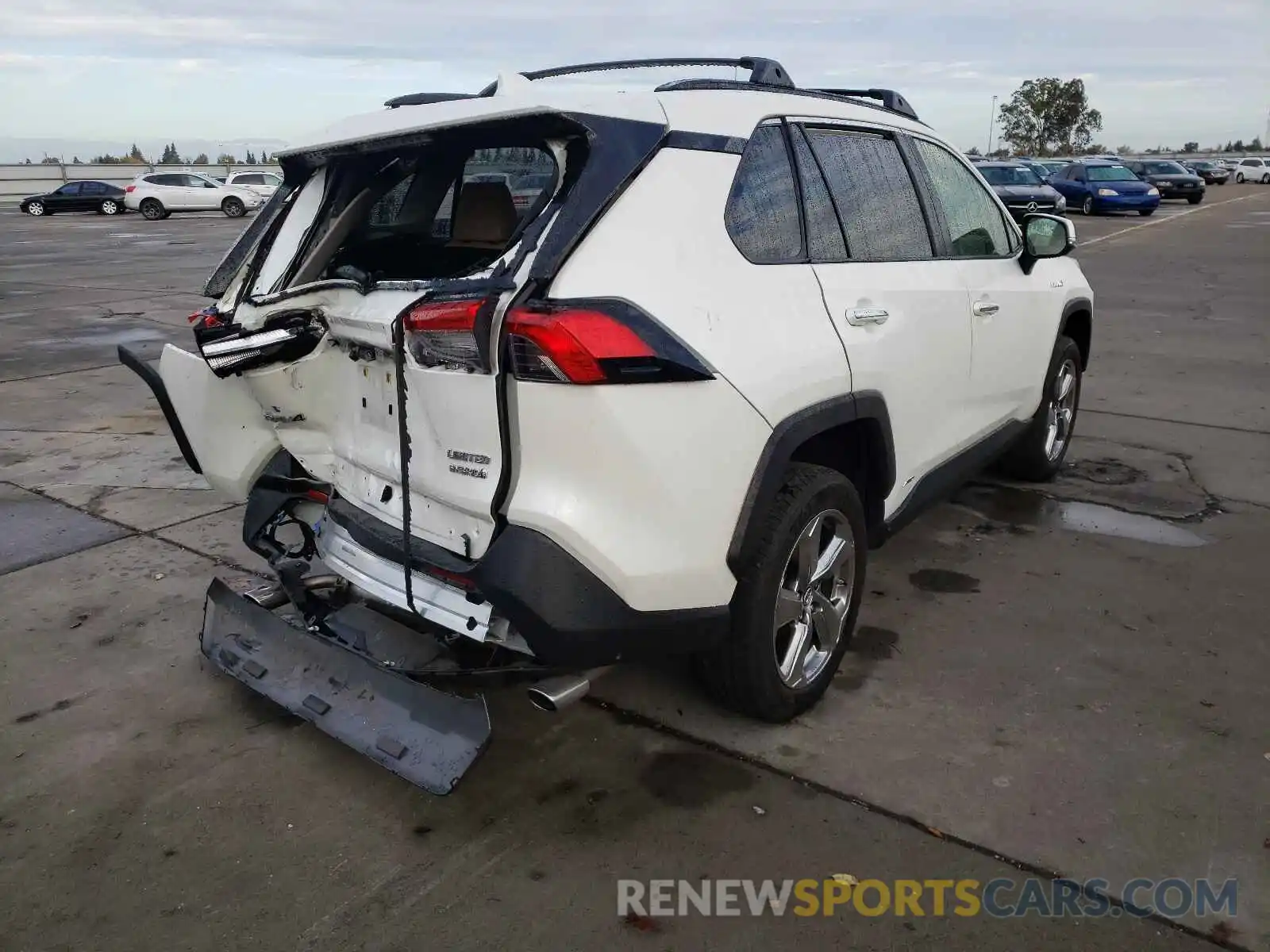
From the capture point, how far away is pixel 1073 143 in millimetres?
85750

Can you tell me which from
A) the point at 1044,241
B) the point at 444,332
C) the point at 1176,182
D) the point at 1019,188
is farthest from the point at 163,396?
the point at 1176,182

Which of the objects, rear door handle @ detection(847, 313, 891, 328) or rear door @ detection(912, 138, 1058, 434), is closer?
rear door handle @ detection(847, 313, 891, 328)

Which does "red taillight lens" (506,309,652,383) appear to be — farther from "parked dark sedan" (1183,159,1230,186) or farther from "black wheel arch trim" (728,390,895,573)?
"parked dark sedan" (1183,159,1230,186)

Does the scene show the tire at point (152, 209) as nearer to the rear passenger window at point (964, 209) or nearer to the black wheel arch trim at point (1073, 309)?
the black wheel arch trim at point (1073, 309)

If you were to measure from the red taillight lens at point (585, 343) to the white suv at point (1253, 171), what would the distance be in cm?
6173

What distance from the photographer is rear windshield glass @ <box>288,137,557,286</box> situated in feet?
10.9

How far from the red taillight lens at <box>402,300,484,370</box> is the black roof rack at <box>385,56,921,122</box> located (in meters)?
0.74

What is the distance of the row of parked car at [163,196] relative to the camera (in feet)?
112

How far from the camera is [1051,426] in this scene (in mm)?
5480

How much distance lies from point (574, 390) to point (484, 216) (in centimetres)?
128

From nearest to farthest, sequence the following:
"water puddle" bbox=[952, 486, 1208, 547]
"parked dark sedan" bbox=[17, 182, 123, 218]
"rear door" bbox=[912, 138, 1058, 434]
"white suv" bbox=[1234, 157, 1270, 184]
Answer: "rear door" bbox=[912, 138, 1058, 434] < "water puddle" bbox=[952, 486, 1208, 547] < "parked dark sedan" bbox=[17, 182, 123, 218] < "white suv" bbox=[1234, 157, 1270, 184]

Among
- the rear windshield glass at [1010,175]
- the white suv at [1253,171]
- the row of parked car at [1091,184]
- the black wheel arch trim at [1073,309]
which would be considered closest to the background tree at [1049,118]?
the white suv at [1253,171]

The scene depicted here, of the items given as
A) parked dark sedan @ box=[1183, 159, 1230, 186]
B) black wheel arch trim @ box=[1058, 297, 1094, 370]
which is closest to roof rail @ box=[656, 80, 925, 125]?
black wheel arch trim @ box=[1058, 297, 1094, 370]

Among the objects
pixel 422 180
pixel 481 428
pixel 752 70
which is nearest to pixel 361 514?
pixel 481 428
